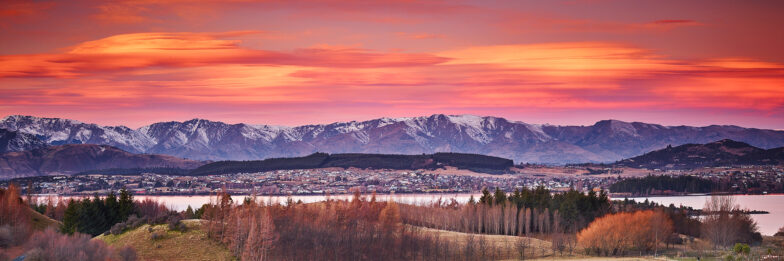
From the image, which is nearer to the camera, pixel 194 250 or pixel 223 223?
pixel 194 250

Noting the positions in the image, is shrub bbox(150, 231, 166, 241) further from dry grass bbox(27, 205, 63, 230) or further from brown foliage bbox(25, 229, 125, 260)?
dry grass bbox(27, 205, 63, 230)

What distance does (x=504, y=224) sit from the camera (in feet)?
487

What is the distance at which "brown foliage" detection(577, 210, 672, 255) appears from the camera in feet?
384

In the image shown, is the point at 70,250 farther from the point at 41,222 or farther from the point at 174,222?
the point at 41,222

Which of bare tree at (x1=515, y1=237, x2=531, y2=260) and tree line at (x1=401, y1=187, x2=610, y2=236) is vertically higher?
tree line at (x1=401, y1=187, x2=610, y2=236)

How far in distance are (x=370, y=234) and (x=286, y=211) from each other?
12.8m

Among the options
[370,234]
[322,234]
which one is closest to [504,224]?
[370,234]

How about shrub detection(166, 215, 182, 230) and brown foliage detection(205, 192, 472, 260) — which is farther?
brown foliage detection(205, 192, 472, 260)

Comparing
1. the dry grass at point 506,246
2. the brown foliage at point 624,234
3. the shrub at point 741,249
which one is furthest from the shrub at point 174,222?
the shrub at point 741,249

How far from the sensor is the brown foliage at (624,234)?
117 meters

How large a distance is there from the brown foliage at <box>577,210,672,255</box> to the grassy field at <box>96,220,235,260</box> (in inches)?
2321

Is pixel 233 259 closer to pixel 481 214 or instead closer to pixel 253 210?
pixel 253 210

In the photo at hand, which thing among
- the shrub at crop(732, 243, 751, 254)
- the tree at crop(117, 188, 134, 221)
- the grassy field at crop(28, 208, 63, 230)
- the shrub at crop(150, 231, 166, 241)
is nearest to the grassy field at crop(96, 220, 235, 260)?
the shrub at crop(150, 231, 166, 241)

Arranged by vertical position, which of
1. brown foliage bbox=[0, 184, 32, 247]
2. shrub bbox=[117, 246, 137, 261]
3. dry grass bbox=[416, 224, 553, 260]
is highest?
brown foliage bbox=[0, 184, 32, 247]
